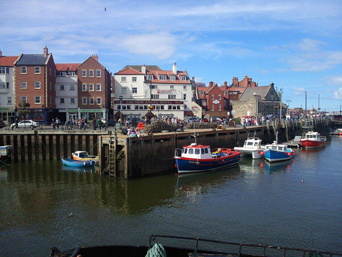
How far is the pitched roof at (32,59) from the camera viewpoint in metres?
52.9

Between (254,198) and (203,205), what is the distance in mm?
4163

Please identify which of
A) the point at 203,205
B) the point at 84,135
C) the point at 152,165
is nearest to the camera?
the point at 203,205

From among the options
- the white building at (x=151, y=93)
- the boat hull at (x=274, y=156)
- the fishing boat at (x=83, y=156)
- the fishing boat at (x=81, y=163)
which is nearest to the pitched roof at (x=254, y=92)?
the white building at (x=151, y=93)

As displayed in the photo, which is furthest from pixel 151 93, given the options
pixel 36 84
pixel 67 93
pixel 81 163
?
pixel 81 163

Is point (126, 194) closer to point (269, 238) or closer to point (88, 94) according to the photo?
point (269, 238)

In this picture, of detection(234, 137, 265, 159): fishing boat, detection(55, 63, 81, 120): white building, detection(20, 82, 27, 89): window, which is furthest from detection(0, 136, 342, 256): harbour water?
detection(55, 63, 81, 120): white building

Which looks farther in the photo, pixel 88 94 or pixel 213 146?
pixel 88 94

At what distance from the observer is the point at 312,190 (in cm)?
2512

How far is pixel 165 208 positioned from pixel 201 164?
10.7 m

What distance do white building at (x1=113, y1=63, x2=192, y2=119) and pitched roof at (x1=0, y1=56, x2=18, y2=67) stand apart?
60.0 feet

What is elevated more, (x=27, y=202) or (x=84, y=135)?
(x=84, y=135)

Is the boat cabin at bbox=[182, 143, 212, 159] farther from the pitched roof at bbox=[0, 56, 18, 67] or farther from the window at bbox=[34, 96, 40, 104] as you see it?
the pitched roof at bbox=[0, 56, 18, 67]

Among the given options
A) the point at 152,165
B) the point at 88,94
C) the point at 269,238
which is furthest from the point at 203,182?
the point at 88,94

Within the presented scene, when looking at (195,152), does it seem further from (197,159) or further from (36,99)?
(36,99)
